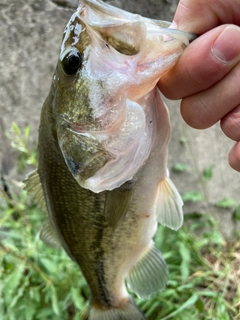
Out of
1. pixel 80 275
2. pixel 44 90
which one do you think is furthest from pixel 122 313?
pixel 44 90

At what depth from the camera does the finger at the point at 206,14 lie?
0.75 meters

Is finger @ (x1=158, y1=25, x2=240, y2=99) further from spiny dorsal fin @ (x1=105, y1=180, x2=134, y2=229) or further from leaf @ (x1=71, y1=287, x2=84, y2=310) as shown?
leaf @ (x1=71, y1=287, x2=84, y2=310)

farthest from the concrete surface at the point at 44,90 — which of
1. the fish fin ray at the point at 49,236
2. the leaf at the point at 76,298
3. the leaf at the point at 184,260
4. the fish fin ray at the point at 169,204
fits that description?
the fish fin ray at the point at 169,204

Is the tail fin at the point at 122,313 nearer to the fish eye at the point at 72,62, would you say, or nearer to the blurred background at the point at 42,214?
the blurred background at the point at 42,214

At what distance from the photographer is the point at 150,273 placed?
1291 millimetres

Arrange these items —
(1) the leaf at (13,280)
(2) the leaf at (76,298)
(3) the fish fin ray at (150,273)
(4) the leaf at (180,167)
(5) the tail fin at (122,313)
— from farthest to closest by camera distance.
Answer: (4) the leaf at (180,167), (2) the leaf at (76,298), (1) the leaf at (13,280), (5) the tail fin at (122,313), (3) the fish fin ray at (150,273)

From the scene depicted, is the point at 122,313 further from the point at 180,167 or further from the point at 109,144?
the point at 180,167

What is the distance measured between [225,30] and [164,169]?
42 centimetres

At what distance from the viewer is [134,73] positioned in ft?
2.48

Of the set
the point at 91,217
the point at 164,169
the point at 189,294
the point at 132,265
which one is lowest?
the point at 189,294

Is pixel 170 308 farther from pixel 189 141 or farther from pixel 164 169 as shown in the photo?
pixel 164 169

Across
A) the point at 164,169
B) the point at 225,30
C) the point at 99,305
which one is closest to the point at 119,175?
the point at 164,169

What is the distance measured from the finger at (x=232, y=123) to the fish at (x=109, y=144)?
129 mm

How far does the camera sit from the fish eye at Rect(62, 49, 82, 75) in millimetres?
794
